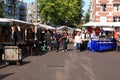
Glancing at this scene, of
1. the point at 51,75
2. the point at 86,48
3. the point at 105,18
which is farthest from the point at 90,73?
the point at 105,18

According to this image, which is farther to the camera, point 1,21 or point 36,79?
point 1,21

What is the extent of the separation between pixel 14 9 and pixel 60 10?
153 ft

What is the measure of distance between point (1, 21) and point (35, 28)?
10638 mm

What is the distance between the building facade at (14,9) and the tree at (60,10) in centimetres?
2388

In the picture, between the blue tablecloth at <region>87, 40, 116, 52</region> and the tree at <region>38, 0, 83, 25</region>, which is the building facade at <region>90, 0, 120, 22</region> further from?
the blue tablecloth at <region>87, 40, 116, 52</region>

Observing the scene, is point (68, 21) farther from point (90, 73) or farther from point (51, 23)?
point (90, 73)

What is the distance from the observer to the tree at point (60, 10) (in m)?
78.4

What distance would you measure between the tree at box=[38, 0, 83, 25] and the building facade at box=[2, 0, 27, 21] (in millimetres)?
23880

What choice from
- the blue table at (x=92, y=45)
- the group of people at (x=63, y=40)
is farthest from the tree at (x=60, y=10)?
the blue table at (x=92, y=45)

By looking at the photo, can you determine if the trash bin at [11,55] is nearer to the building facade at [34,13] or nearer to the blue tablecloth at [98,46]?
the blue tablecloth at [98,46]

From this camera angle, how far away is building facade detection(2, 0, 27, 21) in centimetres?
10911

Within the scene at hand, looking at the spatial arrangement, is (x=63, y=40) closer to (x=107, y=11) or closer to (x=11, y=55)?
(x=11, y=55)

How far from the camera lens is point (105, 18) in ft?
234

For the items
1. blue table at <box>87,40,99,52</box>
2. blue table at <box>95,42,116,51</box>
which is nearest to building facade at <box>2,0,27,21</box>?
blue table at <box>95,42,116,51</box>
